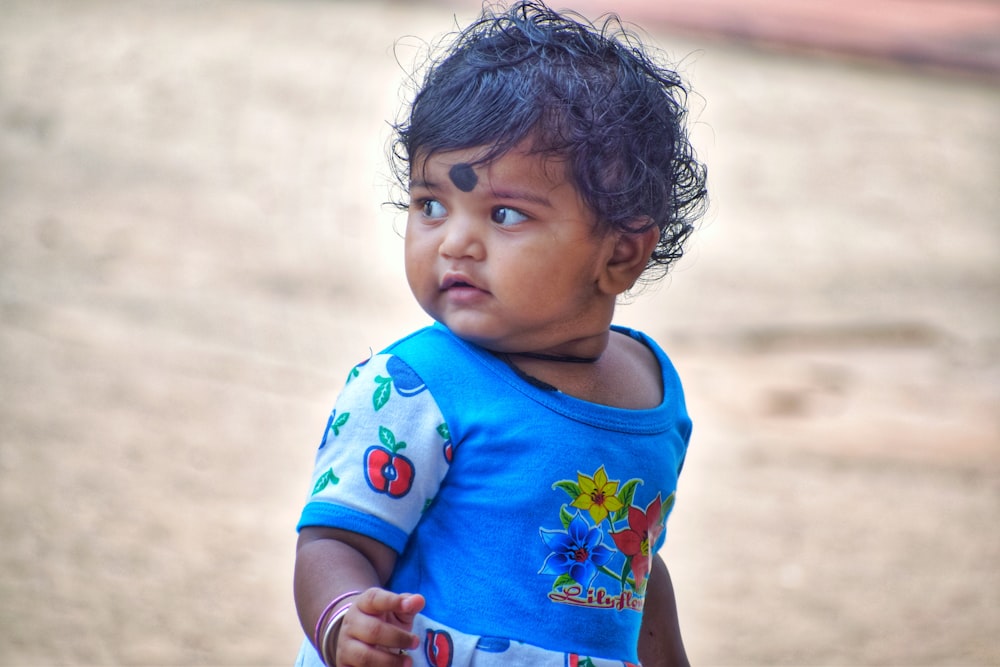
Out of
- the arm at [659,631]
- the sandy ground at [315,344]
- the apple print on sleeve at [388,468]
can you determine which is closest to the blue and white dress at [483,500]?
the apple print on sleeve at [388,468]

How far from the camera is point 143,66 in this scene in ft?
28.2

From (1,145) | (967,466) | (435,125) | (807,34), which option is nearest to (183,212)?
(1,145)

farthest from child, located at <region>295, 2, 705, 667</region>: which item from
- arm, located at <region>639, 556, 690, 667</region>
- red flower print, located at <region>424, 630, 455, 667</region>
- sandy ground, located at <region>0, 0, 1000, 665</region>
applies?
sandy ground, located at <region>0, 0, 1000, 665</region>

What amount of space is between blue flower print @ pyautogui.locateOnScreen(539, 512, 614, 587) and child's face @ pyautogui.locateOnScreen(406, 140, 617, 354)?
24cm

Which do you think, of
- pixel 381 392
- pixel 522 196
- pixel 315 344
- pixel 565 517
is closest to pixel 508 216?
pixel 522 196

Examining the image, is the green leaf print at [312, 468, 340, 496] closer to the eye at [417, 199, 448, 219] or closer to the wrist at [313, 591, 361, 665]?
the wrist at [313, 591, 361, 665]

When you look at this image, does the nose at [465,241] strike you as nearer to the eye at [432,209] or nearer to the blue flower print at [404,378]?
the eye at [432,209]

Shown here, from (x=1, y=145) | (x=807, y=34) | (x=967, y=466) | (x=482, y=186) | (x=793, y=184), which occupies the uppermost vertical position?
(x=807, y=34)

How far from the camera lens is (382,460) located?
1431mm

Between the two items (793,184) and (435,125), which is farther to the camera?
(793,184)

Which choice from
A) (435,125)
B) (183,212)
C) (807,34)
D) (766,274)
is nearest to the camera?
(435,125)

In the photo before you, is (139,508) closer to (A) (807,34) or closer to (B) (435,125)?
(B) (435,125)

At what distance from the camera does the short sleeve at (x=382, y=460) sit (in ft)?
4.67

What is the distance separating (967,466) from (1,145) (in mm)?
5248
